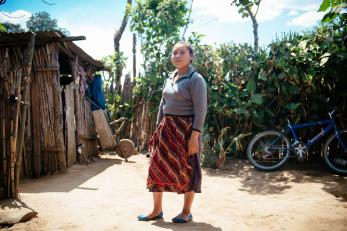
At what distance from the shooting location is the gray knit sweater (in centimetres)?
280

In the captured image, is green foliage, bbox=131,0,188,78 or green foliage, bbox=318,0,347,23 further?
green foliage, bbox=131,0,188,78

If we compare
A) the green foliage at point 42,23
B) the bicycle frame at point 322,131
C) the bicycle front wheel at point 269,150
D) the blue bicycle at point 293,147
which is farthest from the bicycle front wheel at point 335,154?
the green foliage at point 42,23

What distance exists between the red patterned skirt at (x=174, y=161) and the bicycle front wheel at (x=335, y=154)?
11.6 feet

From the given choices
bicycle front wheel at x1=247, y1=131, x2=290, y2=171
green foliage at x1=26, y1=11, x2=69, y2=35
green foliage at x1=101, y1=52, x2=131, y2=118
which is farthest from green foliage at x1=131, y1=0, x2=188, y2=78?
green foliage at x1=26, y1=11, x2=69, y2=35

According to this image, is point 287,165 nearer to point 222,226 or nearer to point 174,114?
point 222,226

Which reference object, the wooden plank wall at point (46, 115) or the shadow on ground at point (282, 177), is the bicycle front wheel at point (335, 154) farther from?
the wooden plank wall at point (46, 115)

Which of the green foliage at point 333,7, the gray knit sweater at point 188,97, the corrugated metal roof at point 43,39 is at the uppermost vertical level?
the corrugated metal roof at point 43,39

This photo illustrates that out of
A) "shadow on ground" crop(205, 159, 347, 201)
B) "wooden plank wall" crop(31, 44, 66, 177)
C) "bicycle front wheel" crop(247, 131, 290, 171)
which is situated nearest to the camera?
"shadow on ground" crop(205, 159, 347, 201)

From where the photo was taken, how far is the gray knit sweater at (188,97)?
2.80 meters

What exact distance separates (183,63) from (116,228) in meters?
1.67

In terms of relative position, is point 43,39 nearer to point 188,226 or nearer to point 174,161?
point 174,161

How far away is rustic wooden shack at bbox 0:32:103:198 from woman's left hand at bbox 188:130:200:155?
2.20m

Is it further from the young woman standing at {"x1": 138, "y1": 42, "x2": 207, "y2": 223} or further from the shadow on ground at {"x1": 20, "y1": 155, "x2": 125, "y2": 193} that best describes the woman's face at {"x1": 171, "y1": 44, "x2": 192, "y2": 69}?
the shadow on ground at {"x1": 20, "y1": 155, "x2": 125, "y2": 193}

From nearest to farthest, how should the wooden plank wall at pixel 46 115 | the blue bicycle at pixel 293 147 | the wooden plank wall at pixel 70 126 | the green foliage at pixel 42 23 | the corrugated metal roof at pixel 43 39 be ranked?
the corrugated metal roof at pixel 43 39, the blue bicycle at pixel 293 147, the wooden plank wall at pixel 46 115, the wooden plank wall at pixel 70 126, the green foliage at pixel 42 23
